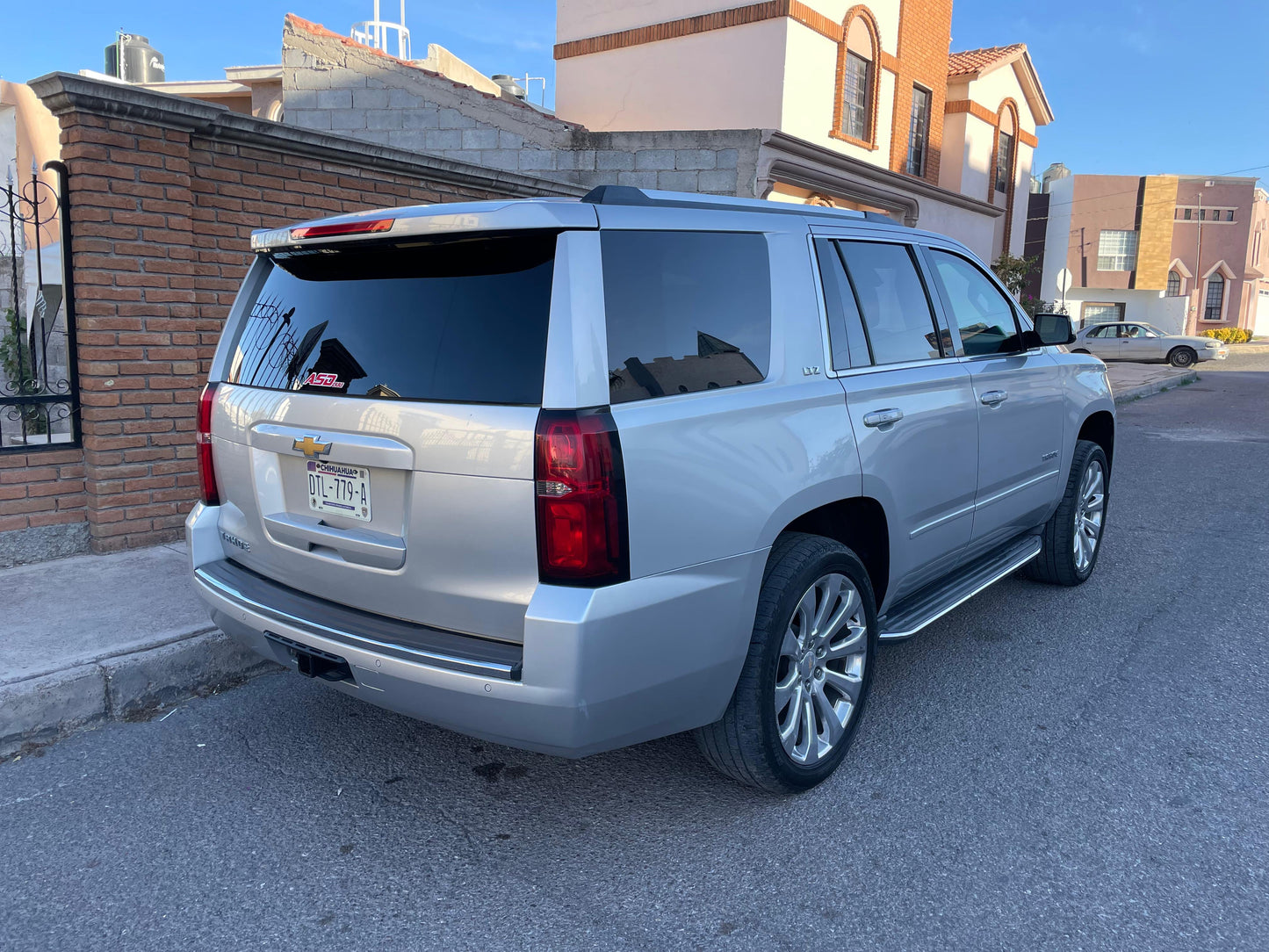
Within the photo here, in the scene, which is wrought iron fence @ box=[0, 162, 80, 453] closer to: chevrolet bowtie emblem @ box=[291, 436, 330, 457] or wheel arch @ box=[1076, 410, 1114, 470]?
chevrolet bowtie emblem @ box=[291, 436, 330, 457]

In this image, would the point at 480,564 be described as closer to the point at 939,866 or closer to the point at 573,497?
the point at 573,497

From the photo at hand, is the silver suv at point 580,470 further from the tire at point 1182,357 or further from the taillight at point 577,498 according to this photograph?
the tire at point 1182,357

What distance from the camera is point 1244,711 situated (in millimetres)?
3889

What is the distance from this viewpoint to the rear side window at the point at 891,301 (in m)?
3.62

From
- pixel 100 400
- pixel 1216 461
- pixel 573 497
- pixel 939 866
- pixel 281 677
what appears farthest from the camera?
pixel 1216 461

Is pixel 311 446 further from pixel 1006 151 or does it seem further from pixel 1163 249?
pixel 1163 249

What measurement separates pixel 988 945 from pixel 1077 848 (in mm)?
612

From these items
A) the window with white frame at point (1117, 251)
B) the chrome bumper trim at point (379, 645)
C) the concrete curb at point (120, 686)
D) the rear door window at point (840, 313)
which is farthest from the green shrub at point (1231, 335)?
the chrome bumper trim at point (379, 645)

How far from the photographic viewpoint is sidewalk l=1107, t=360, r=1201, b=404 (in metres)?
19.5

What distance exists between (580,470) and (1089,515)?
434 centimetres

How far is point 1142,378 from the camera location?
77.6ft

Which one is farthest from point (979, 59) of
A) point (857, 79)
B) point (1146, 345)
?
point (1146, 345)

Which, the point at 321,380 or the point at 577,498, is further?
the point at 321,380

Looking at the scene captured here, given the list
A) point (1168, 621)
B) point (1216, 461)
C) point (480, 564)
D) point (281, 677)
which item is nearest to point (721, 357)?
point (480, 564)
